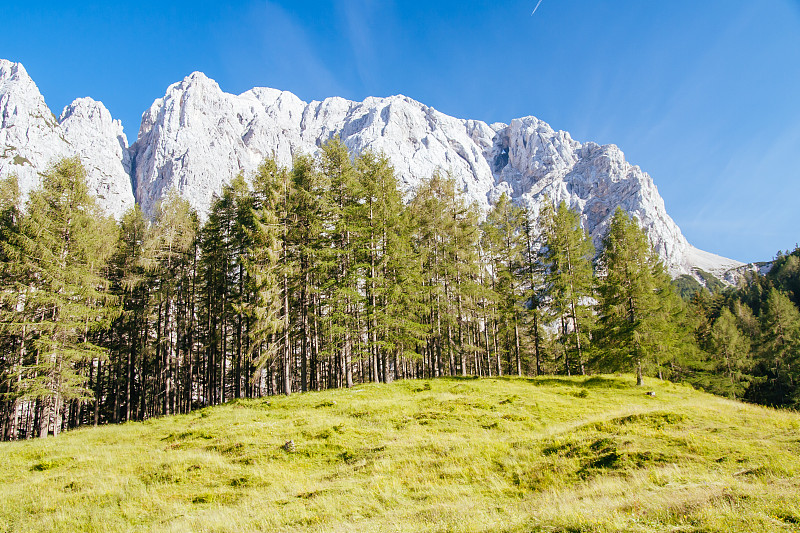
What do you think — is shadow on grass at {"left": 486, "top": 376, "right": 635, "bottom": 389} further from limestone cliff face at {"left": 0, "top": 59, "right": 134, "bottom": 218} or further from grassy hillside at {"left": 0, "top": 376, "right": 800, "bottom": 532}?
limestone cliff face at {"left": 0, "top": 59, "right": 134, "bottom": 218}

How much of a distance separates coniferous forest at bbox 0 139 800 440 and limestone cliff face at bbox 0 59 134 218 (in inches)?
4428

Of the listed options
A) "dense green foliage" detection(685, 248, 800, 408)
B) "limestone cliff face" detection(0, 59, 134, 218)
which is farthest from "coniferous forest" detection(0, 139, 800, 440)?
"limestone cliff face" detection(0, 59, 134, 218)

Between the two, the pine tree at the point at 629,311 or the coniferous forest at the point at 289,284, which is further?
the pine tree at the point at 629,311

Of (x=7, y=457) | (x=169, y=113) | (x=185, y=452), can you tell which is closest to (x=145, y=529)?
(x=185, y=452)

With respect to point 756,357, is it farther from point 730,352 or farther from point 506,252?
point 506,252

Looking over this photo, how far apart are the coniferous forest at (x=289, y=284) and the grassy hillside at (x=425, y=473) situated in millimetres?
7754

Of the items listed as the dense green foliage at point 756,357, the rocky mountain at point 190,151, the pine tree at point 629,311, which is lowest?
the dense green foliage at point 756,357

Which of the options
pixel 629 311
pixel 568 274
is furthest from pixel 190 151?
pixel 629 311

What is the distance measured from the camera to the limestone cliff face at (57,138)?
124375 mm

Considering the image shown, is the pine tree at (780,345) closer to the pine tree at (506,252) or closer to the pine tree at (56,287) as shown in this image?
the pine tree at (506,252)

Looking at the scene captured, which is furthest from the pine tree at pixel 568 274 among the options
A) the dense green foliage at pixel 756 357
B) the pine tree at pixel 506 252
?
the dense green foliage at pixel 756 357

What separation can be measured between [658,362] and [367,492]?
26.0 metres

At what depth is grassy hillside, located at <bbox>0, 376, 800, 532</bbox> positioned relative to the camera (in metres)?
7.25

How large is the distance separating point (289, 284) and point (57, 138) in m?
174
